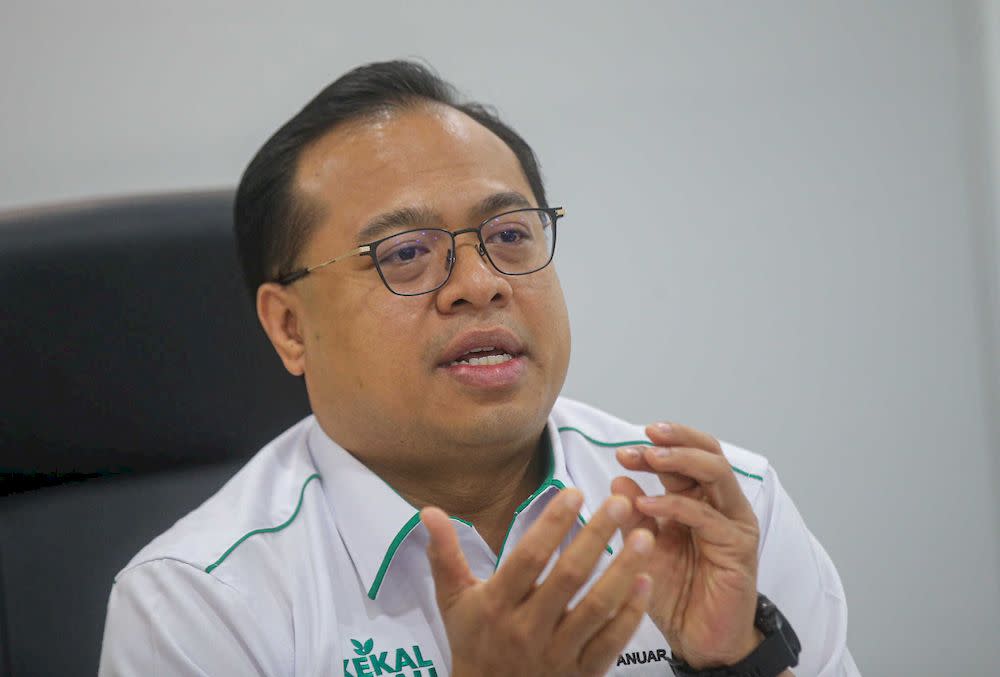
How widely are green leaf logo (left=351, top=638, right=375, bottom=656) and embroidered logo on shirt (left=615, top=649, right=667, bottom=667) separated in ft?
1.04

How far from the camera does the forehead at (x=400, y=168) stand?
3.99 ft

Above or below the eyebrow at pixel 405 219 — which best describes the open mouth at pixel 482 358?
below

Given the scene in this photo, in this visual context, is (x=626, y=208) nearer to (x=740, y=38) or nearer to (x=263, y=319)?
(x=740, y=38)

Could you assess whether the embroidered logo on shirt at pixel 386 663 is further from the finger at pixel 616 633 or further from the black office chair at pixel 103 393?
the black office chair at pixel 103 393

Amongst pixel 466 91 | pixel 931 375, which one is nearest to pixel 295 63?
pixel 466 91

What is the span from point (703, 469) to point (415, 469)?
397mm

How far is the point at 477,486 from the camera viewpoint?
129cm

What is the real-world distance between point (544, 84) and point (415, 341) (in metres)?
1.05

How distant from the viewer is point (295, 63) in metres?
1.96

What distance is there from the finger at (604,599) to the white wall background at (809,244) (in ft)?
4.03

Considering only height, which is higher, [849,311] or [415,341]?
[415,341]

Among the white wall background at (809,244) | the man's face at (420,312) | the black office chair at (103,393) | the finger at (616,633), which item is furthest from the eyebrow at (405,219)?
the white wall background at (809,244)

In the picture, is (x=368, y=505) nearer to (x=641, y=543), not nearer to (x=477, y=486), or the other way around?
(x=477, y=486)

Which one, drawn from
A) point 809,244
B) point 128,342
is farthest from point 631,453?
point 809,244
